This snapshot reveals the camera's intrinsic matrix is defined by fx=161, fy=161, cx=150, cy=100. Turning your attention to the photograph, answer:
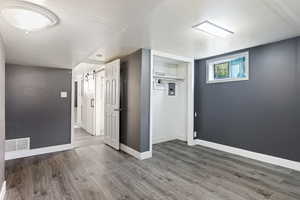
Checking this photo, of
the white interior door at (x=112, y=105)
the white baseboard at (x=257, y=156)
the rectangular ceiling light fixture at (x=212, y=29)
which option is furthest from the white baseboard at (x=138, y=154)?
the rectangular ceiling light fixture at (x=212, y=29)

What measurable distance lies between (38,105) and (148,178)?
3082mm

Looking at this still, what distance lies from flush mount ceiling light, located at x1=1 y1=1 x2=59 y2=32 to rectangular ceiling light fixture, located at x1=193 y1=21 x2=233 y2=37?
194cm

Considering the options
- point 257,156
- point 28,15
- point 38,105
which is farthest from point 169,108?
point 28,15

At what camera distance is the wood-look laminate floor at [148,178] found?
218cm

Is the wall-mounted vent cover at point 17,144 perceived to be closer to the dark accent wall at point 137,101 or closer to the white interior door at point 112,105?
the white interior door at point 112,105

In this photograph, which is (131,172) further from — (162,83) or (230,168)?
(162,83)

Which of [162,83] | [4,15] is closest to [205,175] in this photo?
[162,83]

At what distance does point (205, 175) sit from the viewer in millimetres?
2760

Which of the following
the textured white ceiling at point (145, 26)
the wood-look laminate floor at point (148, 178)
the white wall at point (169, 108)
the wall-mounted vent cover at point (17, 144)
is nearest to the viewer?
the textured white ceiling at point (145, 26)

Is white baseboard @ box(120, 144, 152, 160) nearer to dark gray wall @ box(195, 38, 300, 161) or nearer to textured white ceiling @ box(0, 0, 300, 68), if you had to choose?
dark gray wall @ box(195, 38, 300, 161)

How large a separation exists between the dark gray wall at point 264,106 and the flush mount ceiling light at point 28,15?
3.73 metres

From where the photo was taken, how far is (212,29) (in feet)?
8.59

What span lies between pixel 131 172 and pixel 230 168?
A: 1.85m

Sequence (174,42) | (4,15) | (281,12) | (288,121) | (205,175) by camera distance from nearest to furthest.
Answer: (4,15), (281,12), (205,175), (288,121), (174,42)
